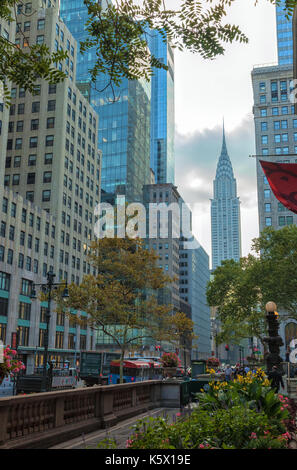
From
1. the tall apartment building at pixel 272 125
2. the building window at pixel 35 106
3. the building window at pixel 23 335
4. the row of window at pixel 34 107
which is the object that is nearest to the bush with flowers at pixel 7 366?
the building window at pixel 23 335

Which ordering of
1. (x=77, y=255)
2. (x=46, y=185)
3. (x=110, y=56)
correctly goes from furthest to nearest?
(x=77, y=255), (x=46, y=185), (x=110, y=56)

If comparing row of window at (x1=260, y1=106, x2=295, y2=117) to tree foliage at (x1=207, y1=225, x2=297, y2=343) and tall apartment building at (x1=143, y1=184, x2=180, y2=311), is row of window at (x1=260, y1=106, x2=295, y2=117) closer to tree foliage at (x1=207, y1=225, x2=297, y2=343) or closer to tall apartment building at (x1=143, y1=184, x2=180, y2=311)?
tree foliage at (x1=207, y1=225, x2=297, y2=343)

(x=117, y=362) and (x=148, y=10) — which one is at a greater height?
(x=148, y=10)

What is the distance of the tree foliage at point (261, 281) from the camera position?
1940 inches

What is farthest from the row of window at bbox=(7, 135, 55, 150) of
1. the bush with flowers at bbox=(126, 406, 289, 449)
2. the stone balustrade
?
the bush with flowers at bbox=(126, 406, 289, 449)

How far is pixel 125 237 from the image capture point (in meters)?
36.9

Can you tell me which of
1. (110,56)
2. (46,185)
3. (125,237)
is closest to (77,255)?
(46,185)

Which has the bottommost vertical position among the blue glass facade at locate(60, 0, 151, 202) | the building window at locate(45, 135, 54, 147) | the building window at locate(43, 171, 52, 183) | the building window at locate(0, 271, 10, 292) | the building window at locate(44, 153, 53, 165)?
the building window at locate(0, 271, 10, 292)

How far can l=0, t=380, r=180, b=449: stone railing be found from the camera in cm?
880

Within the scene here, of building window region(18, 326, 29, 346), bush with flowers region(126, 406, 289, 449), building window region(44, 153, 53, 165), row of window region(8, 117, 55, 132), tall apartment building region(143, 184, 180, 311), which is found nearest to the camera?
bush with flowers region(126, 406, 289, 449)

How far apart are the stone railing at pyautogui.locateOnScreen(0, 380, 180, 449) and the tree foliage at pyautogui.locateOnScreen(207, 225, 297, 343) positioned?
35.0 m

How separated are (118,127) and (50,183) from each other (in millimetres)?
59467
